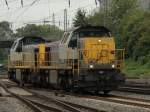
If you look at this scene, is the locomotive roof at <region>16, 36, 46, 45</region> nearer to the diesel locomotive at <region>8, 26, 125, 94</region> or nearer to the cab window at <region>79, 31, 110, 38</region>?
the diesel locomotive at <region>8, 26, 125, 94</region>

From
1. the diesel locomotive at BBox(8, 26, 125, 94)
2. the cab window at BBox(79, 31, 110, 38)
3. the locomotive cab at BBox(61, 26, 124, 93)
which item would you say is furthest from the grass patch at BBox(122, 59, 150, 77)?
the locomotive cab at BBox(61, 26, 124, 93)

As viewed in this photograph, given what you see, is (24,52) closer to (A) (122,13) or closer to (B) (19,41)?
(B) (19,41)

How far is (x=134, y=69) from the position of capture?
56.5m

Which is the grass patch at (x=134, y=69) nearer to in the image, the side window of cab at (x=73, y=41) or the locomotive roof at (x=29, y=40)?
the locomotive roof at (x=29, y=40)

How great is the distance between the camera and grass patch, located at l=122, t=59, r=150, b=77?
50625 millimetres

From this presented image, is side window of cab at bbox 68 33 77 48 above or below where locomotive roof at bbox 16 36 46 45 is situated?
below

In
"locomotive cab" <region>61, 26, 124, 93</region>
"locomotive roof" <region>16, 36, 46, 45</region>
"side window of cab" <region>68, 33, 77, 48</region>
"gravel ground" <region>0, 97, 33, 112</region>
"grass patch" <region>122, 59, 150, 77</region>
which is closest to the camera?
"gravel ground" <region>0, 97, 33, 112</region>

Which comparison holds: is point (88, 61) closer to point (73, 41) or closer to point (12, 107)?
point (73, 41)

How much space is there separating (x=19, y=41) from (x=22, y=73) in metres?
2.94

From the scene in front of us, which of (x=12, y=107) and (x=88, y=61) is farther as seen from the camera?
(x=88, y=61)

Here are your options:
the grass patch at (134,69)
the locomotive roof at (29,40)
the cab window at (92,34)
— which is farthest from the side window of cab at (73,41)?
the grass patch at (134,69)

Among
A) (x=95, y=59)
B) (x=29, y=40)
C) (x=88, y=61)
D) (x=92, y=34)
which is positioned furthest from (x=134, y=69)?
(x=88, y=61)

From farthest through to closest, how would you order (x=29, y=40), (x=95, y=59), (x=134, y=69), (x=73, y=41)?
1. (x=134, y=69)
2. (x=29, y=40)
3. (x=73, y=41)
4. (x=95, y=59)

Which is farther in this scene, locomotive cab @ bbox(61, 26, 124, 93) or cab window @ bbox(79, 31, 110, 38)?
cab window @ bbox(79, 31, 110, 38)
